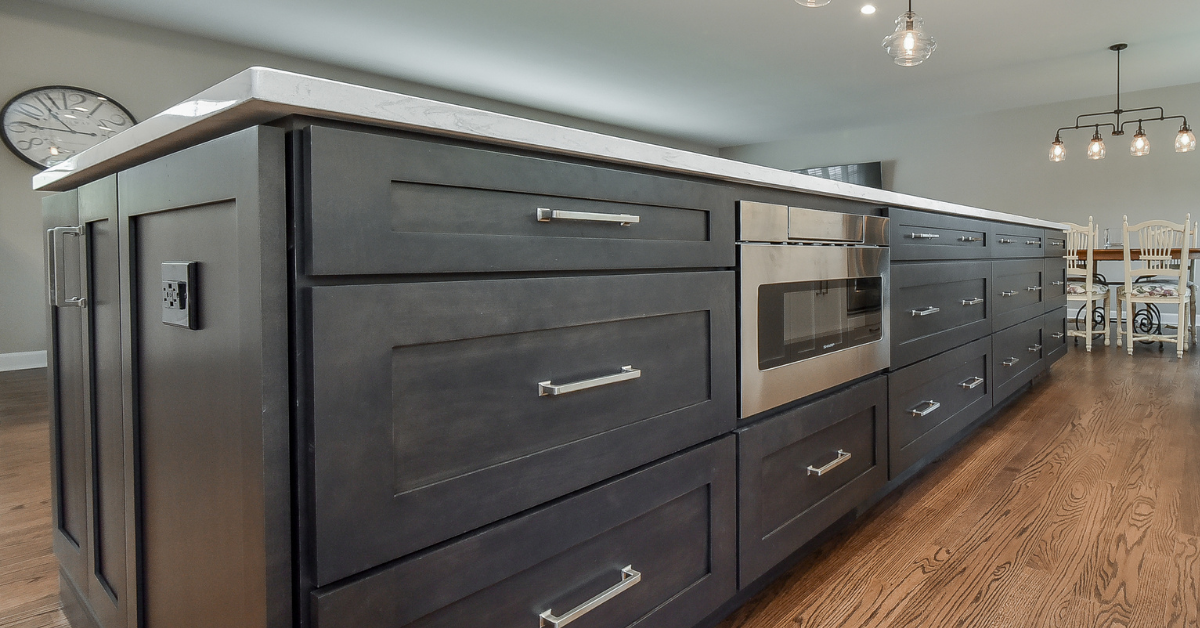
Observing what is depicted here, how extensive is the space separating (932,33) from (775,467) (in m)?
4.55

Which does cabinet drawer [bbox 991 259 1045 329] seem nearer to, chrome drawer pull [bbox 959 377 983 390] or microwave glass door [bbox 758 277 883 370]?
chrome drawer pull [bbox 959 377 983 390]

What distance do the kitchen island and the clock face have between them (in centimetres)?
405

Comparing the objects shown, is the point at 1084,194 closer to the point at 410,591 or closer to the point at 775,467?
the point at 775,467

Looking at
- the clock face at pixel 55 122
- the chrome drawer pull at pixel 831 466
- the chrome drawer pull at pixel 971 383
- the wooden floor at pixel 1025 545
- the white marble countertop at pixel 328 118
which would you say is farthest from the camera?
the clock face at pixel 55 122

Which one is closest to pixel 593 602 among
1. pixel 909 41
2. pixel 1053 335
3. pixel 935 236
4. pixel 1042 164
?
pixel 935 236

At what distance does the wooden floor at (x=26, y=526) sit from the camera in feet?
3.98

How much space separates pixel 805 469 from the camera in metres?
1.26

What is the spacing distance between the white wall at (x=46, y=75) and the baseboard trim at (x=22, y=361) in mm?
37

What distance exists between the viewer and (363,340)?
600 mm

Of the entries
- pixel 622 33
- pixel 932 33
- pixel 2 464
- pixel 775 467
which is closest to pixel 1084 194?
pixel 932 33

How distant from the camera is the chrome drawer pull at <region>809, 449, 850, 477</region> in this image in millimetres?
1274

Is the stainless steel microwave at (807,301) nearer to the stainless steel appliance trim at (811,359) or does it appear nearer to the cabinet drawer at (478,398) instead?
the stainless steel appliance trim at (811,359)

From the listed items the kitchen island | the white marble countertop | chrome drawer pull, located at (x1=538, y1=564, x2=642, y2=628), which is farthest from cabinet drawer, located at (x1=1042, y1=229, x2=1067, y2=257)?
chrome drawer pull, located at (x1=538, y1=564, x2=642, y2=628)

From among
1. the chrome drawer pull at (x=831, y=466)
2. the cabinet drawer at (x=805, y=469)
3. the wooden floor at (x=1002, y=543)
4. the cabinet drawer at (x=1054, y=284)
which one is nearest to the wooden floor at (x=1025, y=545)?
the wooden floor at (x=1002, y=543)
